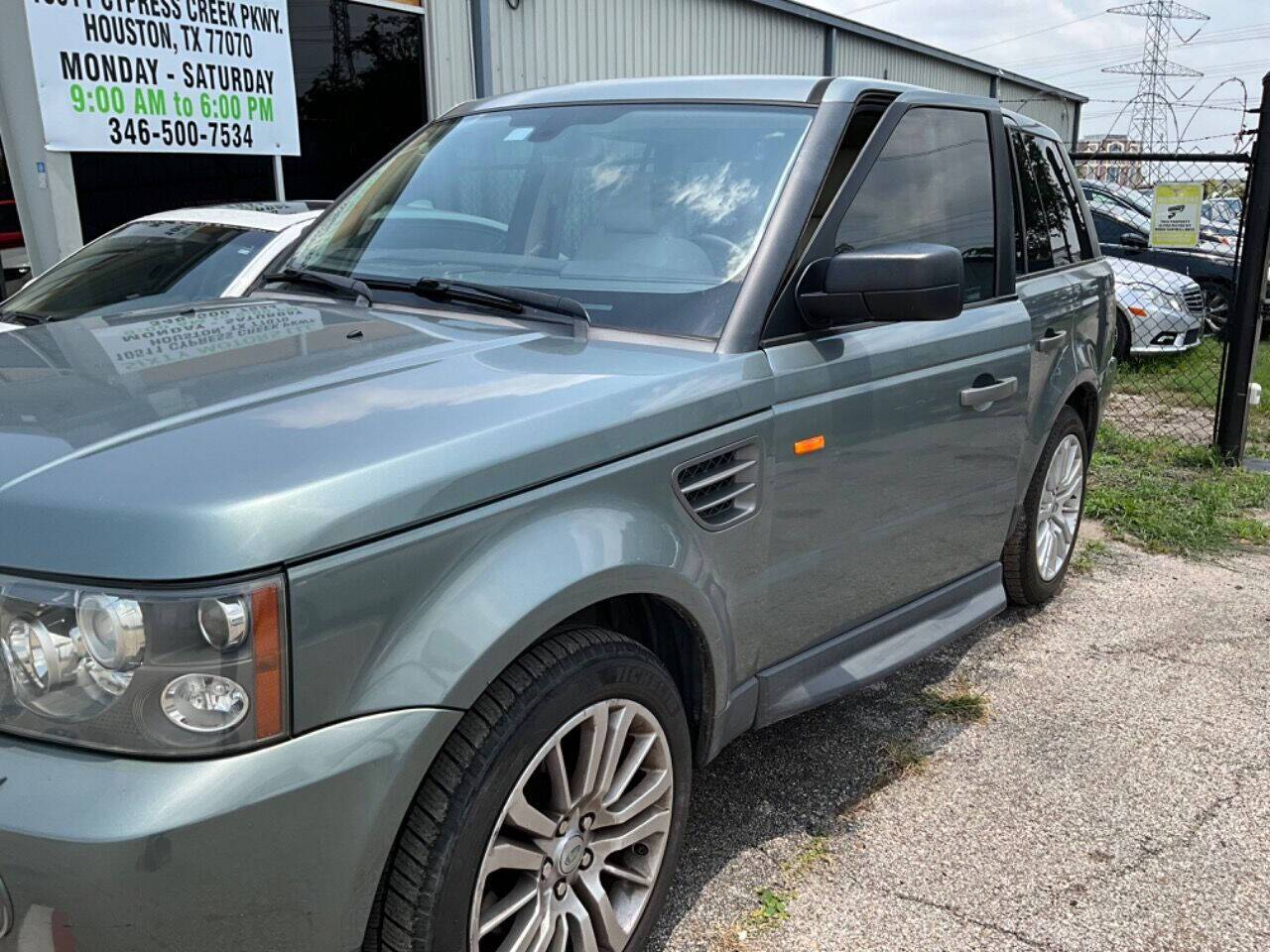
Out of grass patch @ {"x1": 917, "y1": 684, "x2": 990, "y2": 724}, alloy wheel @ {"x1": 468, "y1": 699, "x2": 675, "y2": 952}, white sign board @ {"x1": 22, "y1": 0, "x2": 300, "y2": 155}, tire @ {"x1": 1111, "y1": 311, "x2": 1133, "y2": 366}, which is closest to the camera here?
alloy wheel @ {"x1": 468, "y1": 699, "x2": 675, "y2": 952}

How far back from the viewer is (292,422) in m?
1.96

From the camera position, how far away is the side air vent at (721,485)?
7.93 feet

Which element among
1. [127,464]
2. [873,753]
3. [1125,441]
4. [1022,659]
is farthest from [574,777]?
[1125,441]

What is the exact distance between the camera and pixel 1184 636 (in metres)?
4.53

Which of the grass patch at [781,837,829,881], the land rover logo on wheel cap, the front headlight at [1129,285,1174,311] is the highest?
the land rover logo on wheel cap

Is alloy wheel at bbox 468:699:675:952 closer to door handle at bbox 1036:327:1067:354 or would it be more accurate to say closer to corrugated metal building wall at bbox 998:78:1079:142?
door handle at bbox 1036:327:1067:354

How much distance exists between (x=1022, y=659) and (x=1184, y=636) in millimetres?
752

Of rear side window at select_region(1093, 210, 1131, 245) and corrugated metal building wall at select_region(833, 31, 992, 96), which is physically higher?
corrugated metal building wall at select_region(833, 31, 992, 96)

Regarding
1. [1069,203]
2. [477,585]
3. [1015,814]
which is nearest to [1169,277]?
[1069,203]

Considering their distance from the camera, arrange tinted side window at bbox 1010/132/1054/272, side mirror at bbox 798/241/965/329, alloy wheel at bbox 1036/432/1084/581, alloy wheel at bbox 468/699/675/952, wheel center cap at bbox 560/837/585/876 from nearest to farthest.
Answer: alloy wheel at bbox 468/699/675/952
wheel center cap at bbox 560/837/585/876
side mirror at bbox 798/241/965/329
tinted side window at bbox 1010/132/1054/272
alloy wheel at bbox 1036/432/1084/581

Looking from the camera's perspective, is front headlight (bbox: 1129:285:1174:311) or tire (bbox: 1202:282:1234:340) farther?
tire (bbox: 1202:282:1234:340)

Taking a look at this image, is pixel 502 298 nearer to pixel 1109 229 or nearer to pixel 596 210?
pixel 596 210

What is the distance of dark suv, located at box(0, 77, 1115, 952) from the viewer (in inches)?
65.4

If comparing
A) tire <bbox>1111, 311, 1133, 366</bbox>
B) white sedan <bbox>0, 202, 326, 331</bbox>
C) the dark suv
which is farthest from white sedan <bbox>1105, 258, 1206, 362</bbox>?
white sedan <bbox>0, 202, 326, 331</bbox>
